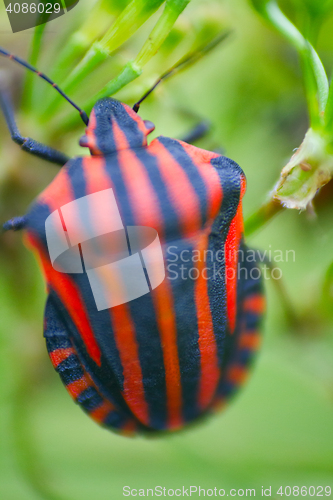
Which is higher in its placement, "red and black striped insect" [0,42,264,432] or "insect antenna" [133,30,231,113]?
"insect antenna" [133,30,231,113]

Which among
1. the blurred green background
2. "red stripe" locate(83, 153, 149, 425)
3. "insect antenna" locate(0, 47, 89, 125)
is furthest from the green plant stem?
"insect antenna" locate(0, 47, 89, 125)

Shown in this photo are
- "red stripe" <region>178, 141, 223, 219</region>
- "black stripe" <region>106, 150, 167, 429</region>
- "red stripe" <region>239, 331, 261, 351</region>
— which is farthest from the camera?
"red stripe" <region>239, 331, 261, 351</region>

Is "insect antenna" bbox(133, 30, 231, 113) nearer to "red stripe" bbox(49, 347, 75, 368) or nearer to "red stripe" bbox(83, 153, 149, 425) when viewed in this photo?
"red stripe" bbox(83, 153, 149, 425)

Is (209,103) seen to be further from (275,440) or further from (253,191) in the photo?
(275,440)

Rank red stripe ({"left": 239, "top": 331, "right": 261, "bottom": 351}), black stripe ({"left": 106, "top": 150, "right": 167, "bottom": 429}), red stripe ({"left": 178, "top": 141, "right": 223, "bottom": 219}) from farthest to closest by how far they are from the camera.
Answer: red stripe ({"left": 239, "top": 331, "right": 261, "bottom": 351}), red stripe ({"left": 178, "top": 141, "right": 223, "bottom": 219}), black stripe ({"left": 106, "top": 150, "right": 167, "bottom": 429})

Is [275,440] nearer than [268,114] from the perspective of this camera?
Yes

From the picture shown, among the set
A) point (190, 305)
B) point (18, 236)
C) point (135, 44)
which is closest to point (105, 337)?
point (190, 305)

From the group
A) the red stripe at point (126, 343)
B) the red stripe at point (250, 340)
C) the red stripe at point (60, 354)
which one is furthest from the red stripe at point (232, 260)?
the red stripe at point (60, 354)
